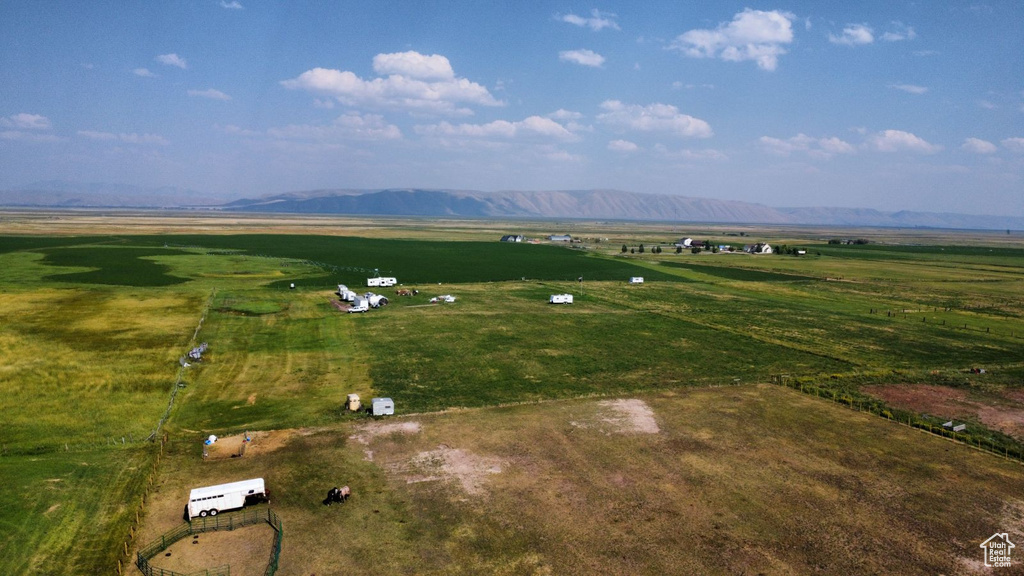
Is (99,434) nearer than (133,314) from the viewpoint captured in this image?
Yes

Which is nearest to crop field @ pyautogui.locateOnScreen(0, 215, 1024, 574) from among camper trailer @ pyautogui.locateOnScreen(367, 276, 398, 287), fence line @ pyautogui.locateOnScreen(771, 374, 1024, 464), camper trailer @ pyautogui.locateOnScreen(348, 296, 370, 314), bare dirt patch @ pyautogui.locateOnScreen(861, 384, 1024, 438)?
bare dirt patch @ pyautogui.locateOnScreen(861, 384, 1024, 438)

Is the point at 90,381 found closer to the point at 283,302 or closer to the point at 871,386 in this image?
the point at 283,302

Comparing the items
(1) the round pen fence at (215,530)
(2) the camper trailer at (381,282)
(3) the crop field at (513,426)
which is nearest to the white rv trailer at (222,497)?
(1) the round pen fence at (215,530)

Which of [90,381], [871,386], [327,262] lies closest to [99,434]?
[90,381]

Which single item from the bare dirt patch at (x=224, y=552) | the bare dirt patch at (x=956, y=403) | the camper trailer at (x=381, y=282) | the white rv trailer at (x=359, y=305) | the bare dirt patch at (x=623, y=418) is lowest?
the bare dirt patch at (x=224, y=552)

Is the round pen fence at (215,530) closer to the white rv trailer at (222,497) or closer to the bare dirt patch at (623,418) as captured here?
the white rv trailer at (222,497)
